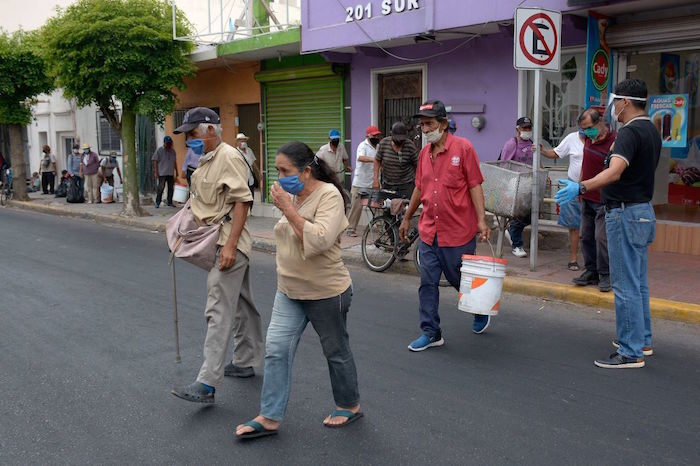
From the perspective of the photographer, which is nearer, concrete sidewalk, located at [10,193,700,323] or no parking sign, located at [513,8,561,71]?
concrete sidewalk, located at [10,193,700,323]

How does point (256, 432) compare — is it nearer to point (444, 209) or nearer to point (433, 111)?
point (444, 209)

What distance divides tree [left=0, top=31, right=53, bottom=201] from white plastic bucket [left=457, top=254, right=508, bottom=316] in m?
15.7

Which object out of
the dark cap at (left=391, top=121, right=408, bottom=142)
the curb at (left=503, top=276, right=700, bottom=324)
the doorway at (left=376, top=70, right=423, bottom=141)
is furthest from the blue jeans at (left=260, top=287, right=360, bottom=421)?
the doorway at (left=376, top=70, right=423, bottom=141)

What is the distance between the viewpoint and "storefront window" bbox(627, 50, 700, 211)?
9.34 m

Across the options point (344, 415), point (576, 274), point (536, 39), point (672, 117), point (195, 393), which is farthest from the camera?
point (672, 117)

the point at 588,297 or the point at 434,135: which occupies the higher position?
the point at 434,135

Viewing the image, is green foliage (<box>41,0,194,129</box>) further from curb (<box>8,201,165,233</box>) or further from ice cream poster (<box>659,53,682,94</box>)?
ice cream poster (<box>659,53,682,94</box>)

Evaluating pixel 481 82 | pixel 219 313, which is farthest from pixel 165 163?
pixel 219 313

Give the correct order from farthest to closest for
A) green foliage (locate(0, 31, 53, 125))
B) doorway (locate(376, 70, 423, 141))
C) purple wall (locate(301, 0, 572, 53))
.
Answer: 1. green foliage (locate(0, 31, 53, 125))
2. doorway (locate(376, 70, 423, 141))
3. purple wall (locate(301, 0, 572, 53))

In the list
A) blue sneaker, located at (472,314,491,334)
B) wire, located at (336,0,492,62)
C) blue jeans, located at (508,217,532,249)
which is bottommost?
blue sneaker, located at (472,314,491,334)

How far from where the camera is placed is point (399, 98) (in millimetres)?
12359

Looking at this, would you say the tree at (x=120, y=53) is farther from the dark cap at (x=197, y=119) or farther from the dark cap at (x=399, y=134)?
the dark cap at (x=197, y=119)

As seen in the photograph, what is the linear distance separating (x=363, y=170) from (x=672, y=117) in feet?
15.4

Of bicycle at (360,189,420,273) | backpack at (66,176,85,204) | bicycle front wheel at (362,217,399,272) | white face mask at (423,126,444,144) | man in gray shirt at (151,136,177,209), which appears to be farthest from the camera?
backpack at (66,176,85,204)
